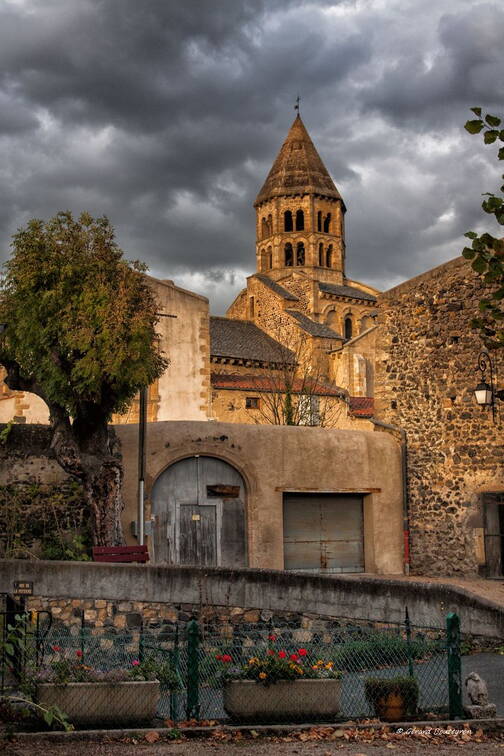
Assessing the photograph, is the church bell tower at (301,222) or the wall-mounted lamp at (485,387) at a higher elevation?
the church bell tower at (301,222)

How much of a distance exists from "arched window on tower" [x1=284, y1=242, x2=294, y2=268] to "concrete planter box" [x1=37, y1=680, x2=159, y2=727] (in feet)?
214

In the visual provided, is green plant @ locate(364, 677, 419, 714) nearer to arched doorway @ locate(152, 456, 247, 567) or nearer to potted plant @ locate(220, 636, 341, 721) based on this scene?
potted plant @ locate(220, 636, 341, 721)

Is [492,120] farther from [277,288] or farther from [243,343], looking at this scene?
[277,288]

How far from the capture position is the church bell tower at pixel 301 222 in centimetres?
7088

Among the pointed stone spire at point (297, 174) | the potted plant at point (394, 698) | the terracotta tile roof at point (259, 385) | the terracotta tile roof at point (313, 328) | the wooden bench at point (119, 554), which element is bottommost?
the potted plant at point (394, 698)

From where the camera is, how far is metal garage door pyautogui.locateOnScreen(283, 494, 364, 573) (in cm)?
1862

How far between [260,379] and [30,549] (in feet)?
84.9

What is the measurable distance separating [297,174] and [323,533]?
188 feet

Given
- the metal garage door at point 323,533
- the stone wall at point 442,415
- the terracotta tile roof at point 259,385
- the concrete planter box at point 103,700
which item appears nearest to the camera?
the concrete planter box at point 103,700

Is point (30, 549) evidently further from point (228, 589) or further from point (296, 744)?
point (296, 744)

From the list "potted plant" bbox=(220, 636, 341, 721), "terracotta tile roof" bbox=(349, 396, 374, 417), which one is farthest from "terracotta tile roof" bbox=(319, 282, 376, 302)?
"potted plant" bbox=(220, 636, 341, 721)

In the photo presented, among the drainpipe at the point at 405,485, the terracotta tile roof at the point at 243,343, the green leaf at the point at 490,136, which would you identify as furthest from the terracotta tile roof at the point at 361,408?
the green leaf at the point at 490,136

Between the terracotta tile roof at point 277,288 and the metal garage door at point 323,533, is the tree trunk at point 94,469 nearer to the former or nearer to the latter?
the metal garage door at point 323,533

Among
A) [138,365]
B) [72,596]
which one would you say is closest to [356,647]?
[72,596]
